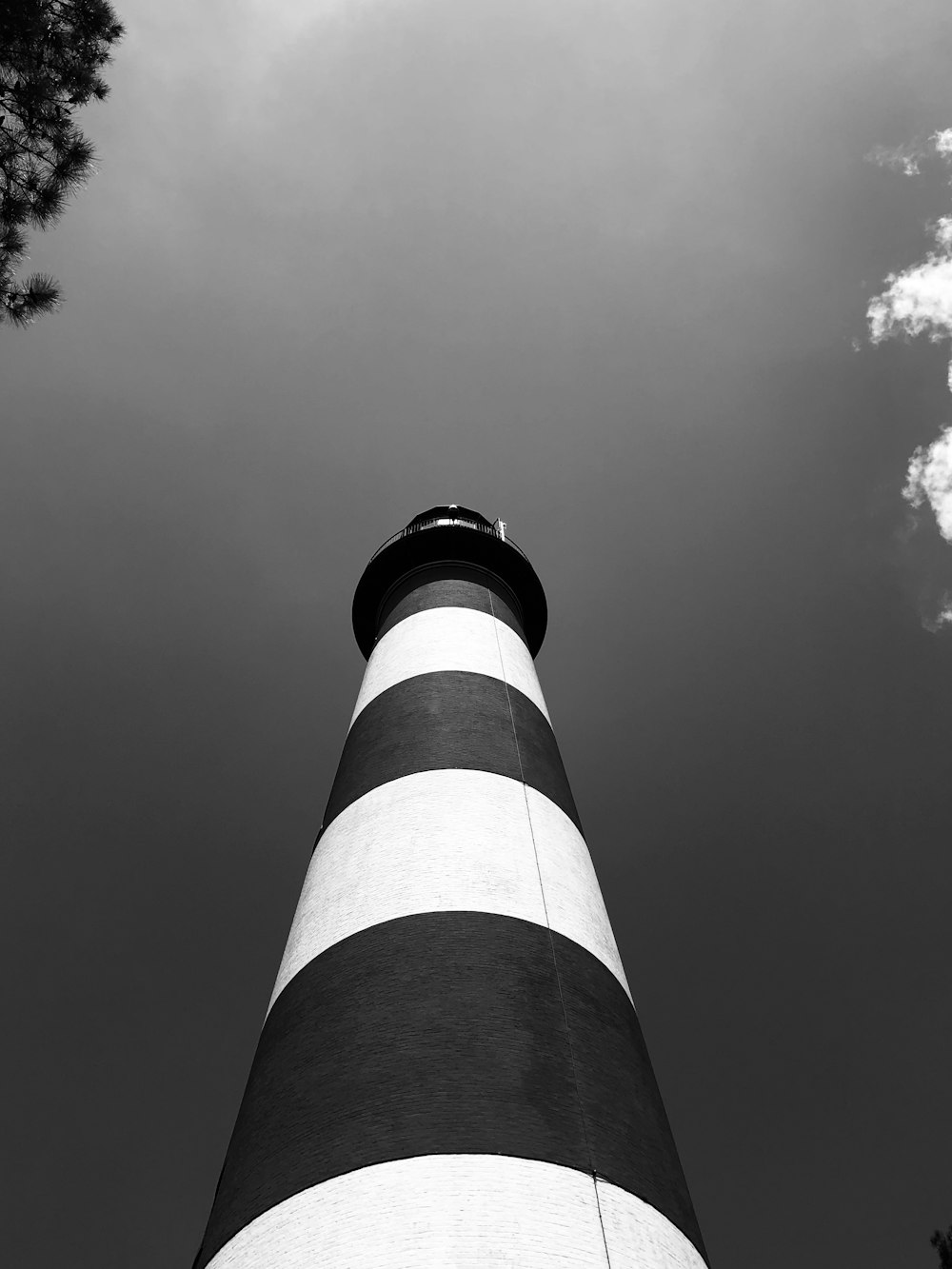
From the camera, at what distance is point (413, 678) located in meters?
9.01

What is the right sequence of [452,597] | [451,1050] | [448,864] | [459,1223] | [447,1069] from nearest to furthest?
[459,1223] < [447,1069] < [451,1050] < [448,864] < [452,597]

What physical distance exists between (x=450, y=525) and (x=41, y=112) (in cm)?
669

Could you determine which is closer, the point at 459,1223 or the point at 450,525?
the point at 459,1223

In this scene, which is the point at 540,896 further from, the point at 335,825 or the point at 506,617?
the point at 506,617

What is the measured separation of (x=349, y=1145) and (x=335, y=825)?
3.23 meters

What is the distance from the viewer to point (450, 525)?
12.0m

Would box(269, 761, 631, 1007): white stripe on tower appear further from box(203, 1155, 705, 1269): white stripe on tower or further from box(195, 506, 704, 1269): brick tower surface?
box(203, 1155, 705, 1269): white stripe on tower

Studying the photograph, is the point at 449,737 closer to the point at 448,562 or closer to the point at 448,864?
the point at 448,864

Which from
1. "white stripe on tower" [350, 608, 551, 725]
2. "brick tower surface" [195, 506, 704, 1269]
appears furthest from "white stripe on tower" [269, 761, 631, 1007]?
"white stripe on tower" [350, 608, 551, 725]

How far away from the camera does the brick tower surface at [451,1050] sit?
4.28 meters

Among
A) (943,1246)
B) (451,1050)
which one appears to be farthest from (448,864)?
(943,1246)

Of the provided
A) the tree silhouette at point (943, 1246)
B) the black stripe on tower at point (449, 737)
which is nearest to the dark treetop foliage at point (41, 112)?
the black stripe on tower at point (449, 737)

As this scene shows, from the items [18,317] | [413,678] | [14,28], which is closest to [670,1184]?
[413,678]

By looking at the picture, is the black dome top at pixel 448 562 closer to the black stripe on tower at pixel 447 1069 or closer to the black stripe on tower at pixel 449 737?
the black stripe on tower at pixel 449 737
